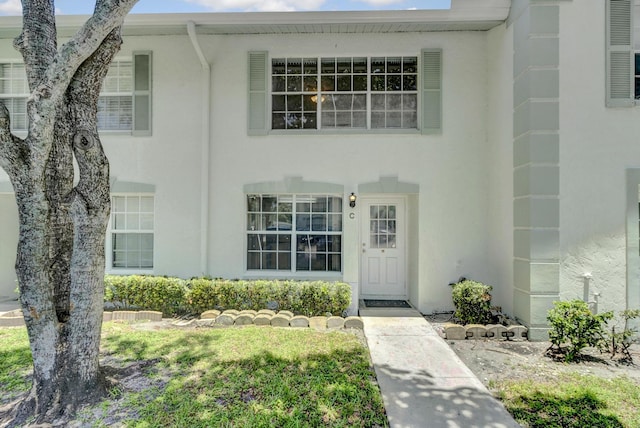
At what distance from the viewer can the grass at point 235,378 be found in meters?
3.31

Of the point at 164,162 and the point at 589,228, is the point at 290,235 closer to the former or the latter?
the point at 164,162

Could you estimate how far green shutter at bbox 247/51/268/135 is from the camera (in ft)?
22.9

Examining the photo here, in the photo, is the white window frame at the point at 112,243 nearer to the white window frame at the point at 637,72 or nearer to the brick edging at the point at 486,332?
the brick edging at the point at 486,332

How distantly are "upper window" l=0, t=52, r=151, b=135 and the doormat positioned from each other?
5986 mm

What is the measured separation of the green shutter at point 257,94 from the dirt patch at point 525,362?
5.46 meters

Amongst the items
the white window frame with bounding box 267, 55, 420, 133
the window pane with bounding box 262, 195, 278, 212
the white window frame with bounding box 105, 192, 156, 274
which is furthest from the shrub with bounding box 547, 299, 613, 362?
the white window frame with bounding box 105, 192, 156, 274

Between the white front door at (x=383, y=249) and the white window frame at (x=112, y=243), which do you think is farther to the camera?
the white front door at (x=383, y=249)

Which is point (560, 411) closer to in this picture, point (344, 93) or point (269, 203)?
point (269, 203)

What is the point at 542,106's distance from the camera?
5.44m

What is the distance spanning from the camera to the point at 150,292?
6.50m

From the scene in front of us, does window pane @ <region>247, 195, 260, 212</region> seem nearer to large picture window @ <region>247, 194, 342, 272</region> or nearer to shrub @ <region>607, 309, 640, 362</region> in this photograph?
large picture window @ <region>247, 194, 342, 272</region>

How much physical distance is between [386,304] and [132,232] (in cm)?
575

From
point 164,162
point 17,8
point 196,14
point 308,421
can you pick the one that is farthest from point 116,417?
point 17,8

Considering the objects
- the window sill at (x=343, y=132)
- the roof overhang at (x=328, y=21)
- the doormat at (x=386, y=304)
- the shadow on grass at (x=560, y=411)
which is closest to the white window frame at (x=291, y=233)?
the doormat at (x=386, y=304)
